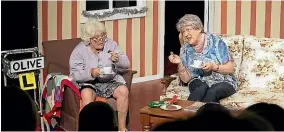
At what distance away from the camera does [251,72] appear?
433cm

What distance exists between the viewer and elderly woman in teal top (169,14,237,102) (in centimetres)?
408

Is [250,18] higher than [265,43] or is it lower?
higher

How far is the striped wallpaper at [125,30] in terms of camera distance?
221 inches

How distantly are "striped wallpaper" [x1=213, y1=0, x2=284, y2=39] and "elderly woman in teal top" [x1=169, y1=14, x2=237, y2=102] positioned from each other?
2.65 m

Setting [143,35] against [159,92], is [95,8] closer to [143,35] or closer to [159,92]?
[143,35]

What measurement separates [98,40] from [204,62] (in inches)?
32.8

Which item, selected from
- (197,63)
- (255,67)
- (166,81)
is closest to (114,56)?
(166,81)

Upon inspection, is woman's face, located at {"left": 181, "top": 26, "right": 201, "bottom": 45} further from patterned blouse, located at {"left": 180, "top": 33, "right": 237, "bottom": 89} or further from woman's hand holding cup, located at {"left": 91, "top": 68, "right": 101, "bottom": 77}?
woman's hand holding cup, located at {"left": 91, "top": 68, "right": 101, "bottom": 77}

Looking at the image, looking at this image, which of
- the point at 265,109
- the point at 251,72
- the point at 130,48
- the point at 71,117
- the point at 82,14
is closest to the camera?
the point at 265,109

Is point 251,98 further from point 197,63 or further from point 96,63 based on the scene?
point 96,63

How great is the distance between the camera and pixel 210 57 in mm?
4133

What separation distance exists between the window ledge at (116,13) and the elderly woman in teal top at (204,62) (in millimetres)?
2008

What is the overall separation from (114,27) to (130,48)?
1.28ft

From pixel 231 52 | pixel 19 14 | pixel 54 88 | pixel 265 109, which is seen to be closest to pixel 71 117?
pixel 54 88
